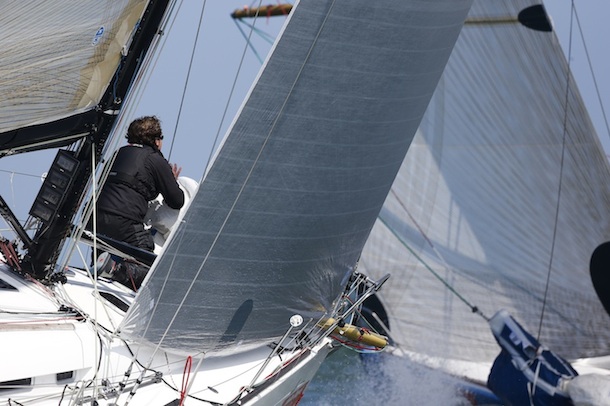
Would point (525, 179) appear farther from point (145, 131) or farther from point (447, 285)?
point (145, 131)

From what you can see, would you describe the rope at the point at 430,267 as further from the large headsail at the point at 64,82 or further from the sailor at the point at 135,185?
the large headsail at the point at 64,82

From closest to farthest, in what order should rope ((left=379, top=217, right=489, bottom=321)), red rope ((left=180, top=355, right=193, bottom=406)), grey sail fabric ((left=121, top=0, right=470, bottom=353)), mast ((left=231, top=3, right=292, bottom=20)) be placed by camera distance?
red rope ((left=180, top=355, right=193, bottom=406))
grey sail fabric ((left=121, top=0, right=470, bottom=353))
rope ((left=379, top=217, right=489, bottom=321))
mast ((left=231, top=3, right=292, bottom=20))

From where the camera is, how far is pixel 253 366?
3.95m

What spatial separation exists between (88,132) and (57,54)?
1.20 feet

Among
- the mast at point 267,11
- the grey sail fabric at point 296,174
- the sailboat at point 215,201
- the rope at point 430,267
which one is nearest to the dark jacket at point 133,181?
the sailboat at point 215,201

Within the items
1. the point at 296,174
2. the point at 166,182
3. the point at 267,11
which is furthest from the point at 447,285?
the point at 267,11

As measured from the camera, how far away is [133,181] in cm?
430

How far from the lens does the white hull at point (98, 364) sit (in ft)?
10.6

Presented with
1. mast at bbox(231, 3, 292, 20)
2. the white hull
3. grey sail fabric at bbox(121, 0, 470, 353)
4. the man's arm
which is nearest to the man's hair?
the man's arm

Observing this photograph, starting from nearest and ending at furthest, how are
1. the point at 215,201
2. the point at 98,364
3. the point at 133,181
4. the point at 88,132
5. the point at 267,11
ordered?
the point at 98,364, the point at 215,201, the point at 88,132, the point at 133,181, the point at 267,11

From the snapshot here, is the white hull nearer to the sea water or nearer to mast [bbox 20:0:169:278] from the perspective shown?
mast [bbox 20:0:169:278]

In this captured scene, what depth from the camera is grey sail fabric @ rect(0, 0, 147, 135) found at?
143 inches

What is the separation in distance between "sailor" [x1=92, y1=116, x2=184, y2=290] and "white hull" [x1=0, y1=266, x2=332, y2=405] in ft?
0.99

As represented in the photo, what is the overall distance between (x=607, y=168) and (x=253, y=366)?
4.08 m
